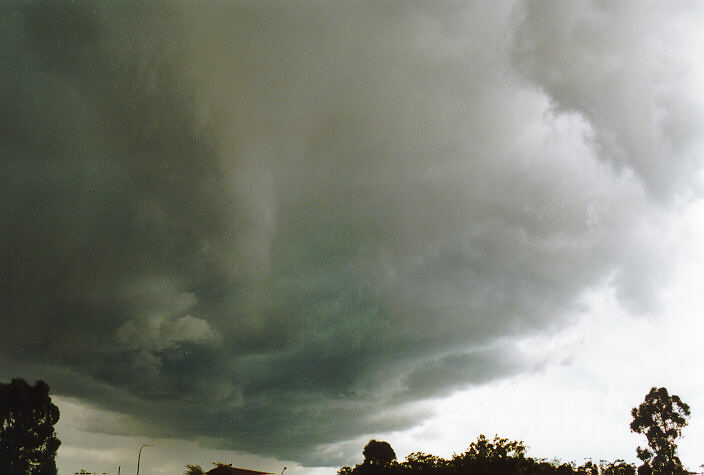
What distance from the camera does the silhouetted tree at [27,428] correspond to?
2509 inches

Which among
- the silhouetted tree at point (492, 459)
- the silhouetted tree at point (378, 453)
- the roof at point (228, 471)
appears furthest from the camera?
the silhouetted tree at point (378, 453)

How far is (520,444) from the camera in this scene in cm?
5478

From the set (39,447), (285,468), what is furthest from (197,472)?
(39,447)

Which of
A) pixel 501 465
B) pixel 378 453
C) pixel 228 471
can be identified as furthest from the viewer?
pixel 378 453

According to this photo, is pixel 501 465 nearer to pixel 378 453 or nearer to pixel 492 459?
pixel 492 459

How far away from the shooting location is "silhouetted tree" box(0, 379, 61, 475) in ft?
209

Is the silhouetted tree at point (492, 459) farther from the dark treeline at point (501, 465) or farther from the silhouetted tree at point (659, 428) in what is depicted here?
the silhouetted tree at point (659, 428)

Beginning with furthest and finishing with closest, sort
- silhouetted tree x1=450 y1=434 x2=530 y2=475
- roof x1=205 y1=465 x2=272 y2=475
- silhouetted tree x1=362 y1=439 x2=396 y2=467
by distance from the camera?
1. silhouetted tree x1=362 y1=439 x2=396 y2=467
2. roof x1=205 y1=465 x2=272 y2=475
3. silhouetted tree x1=450 y1=434 x2=530 y2=475

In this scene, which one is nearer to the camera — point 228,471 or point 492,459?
point 492,459

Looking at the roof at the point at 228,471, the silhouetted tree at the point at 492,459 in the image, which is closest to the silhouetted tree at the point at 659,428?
the silhouetted tree at the point at 492,459

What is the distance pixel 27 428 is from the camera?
215 ft

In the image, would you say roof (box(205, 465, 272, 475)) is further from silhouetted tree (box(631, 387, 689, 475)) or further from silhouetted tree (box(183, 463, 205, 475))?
silhouetted tree (box(631, 387, 689, 475))

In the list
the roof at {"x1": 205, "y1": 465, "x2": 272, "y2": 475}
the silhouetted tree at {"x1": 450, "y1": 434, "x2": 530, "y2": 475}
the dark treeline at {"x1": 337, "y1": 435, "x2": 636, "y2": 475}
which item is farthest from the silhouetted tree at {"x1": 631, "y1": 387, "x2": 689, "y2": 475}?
the roof at {"x1": 205, "y1": 465, "x2": 272, "y2": 475}

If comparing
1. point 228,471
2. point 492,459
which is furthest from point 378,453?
point 492,459
